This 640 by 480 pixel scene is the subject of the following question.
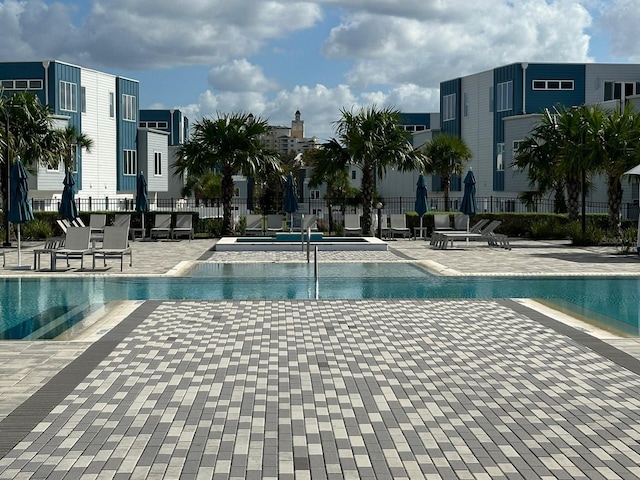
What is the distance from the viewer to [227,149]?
30.1 meters

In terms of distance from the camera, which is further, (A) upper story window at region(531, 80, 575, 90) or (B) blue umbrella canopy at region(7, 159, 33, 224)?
(A) upper story window at region(531, 80, 575, 90)

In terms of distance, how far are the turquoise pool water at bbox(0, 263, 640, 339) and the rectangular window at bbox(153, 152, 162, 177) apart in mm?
33148

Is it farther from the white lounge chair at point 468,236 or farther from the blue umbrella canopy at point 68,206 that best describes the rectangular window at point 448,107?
the blue umbrella canopy at point 68,206

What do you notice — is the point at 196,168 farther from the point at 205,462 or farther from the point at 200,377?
the point at 205,462

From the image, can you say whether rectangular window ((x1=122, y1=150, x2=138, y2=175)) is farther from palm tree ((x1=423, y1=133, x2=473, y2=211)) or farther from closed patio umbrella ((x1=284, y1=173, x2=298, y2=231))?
closed patio umbrella ((x1=284, y1=173, x2=298, y2=231))

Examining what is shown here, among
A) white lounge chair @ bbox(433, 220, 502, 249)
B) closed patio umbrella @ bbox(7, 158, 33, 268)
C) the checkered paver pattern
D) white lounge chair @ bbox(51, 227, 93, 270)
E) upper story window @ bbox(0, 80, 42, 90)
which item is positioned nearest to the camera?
the checkered paver pattern

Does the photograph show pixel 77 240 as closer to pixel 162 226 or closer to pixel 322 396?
pixel 162 226

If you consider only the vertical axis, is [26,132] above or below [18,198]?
above

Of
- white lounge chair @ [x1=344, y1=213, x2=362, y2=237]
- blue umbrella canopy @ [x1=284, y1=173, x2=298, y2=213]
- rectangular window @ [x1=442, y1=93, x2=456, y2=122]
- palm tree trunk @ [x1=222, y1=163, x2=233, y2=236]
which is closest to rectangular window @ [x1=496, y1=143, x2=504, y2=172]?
rectangular window @ [x1=442, y1=93, x2=456, y2=122]

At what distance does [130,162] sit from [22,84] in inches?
316

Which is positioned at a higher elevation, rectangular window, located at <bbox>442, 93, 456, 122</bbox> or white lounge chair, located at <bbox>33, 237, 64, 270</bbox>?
rectangular window, located at <bbox>442, 93, 456, 122</bbox>

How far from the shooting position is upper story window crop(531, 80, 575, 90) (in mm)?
43722

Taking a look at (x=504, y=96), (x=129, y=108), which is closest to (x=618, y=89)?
(x=504, y=96)

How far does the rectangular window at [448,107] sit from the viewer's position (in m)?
49.1
